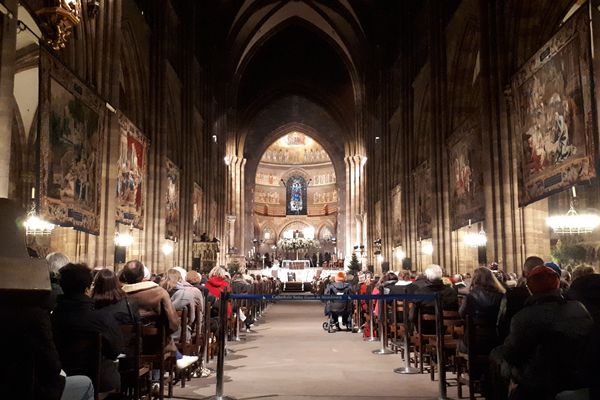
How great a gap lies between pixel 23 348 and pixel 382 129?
103 ft

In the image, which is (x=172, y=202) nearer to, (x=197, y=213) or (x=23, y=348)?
(x=197, y=213)

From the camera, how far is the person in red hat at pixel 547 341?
4.03 metres

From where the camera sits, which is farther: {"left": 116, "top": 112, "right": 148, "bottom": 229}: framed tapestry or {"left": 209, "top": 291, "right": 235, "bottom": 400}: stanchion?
{"left": 116, "top": 112, "right": 148, "bottom": 229}: framed tapestry

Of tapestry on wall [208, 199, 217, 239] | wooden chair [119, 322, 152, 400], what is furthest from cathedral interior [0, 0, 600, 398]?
wooden chair [119, 322, 152, 400]

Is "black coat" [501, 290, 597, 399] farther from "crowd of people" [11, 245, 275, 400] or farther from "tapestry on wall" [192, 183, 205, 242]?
"tapestry on wall" [192, 183, 205, 242]

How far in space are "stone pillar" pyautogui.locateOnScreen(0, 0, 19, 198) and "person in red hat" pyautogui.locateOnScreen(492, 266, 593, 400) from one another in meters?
8.13

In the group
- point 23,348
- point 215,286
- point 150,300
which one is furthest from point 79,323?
point 215,286

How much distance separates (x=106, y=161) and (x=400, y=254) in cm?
1713

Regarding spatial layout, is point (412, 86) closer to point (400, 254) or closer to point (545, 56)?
point (400, 254)

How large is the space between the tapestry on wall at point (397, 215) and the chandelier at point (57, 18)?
20.7m

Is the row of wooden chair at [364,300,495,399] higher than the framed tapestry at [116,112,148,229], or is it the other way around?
the framed tapestry at [116,112,148,229]

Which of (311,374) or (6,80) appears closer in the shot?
(311,374)

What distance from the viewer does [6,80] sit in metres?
9.88

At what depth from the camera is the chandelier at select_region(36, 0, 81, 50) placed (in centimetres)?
915
